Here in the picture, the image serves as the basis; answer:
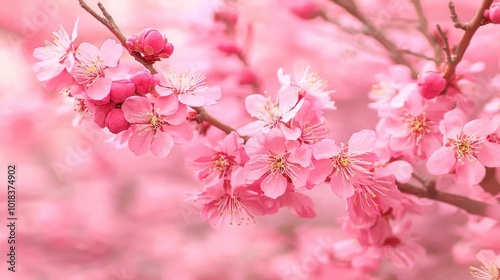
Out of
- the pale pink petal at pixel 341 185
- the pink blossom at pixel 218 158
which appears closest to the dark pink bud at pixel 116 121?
the pink blossom at pixel 218 158

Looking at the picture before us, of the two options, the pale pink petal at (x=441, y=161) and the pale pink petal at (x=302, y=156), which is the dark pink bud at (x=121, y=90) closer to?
the pale pink petal at (x=302, y=156)

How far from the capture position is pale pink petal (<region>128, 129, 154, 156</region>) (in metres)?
0.67

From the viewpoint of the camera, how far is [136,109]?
0.64 metres

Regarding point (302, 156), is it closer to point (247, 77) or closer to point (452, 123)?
point (452, 123)

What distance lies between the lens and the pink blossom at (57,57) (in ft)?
2.11

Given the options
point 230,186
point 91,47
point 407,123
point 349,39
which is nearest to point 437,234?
point 349,39

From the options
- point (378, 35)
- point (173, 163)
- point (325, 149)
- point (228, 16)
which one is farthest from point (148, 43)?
point (173, 163)

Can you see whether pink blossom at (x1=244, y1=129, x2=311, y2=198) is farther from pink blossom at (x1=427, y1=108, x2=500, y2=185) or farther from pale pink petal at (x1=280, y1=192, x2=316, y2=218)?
pink blossom at (x1=427, y1=108, x2=500, y2=185)

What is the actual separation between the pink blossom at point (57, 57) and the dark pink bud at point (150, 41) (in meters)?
0.07

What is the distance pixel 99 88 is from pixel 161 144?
0.29ft

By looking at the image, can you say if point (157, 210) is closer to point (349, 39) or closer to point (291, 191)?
point (349, 39)

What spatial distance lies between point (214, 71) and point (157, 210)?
1.38ft

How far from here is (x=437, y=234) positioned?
1214mm

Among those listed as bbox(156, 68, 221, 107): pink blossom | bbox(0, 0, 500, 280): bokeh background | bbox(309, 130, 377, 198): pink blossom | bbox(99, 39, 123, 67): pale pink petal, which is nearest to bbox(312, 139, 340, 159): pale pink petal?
bbox(309, 130, 377, 198): pink blossom
